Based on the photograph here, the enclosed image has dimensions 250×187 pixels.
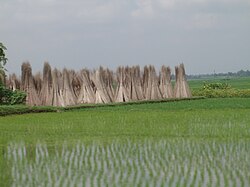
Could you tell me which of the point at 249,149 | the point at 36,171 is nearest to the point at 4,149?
the point at 36,171

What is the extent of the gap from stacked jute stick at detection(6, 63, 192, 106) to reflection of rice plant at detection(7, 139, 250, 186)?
1066cm

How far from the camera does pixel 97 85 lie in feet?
70.5

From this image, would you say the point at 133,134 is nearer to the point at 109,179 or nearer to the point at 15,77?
the point at 109,179

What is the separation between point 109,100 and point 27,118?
286 inches

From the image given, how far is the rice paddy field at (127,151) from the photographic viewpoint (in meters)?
6.20

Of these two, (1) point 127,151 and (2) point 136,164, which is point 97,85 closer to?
(1) point 127,151

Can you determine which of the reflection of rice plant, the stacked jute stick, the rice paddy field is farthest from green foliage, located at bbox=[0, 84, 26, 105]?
the reflection of rice plant

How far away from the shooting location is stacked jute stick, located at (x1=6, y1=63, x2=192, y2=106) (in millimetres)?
20000

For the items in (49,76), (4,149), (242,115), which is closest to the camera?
(4,149)

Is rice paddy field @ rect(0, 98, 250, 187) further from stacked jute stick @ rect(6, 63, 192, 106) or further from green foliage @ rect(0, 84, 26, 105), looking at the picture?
stacked jute stick @ rect(6, 63, 192, 106)

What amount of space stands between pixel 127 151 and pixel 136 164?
46.9 inches

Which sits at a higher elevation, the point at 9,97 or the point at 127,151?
the point at 9,97

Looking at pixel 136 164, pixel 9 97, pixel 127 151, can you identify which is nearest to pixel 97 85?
pixel 9 97

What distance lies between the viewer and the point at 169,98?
2297 cm
